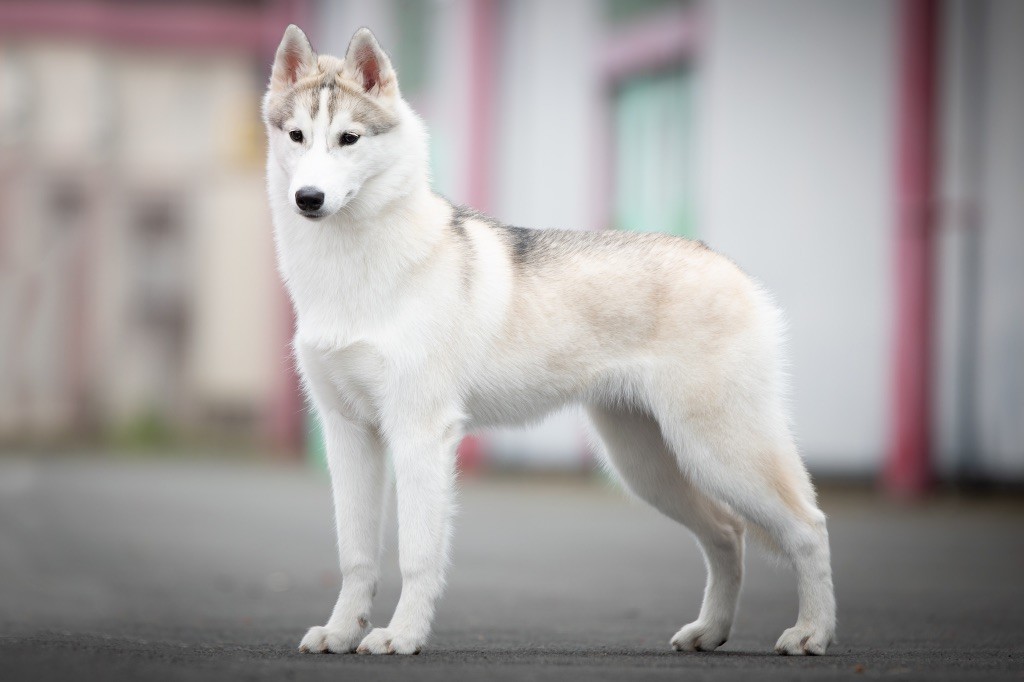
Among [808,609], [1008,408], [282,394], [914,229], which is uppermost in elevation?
[914,229]

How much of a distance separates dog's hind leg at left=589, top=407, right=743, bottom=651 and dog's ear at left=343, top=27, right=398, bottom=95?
1466 mm

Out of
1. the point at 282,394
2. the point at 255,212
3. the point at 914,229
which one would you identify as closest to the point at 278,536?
the point at 914,229

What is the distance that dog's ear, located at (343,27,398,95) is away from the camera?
183 inches

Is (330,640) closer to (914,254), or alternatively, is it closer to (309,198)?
(309,198)

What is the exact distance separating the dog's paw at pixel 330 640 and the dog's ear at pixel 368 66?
1.84 meters

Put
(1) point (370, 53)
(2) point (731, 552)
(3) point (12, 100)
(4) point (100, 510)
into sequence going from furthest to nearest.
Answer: (3) point (12, 100) → (4) point (100, 510) → (2) point (731, 552) → (1) point (370, 53)

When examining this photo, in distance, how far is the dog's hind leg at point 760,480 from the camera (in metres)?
4.70

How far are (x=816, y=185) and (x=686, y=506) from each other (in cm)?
732

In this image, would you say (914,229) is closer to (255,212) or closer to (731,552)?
(731,552)

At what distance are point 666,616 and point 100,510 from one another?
6.21 meters

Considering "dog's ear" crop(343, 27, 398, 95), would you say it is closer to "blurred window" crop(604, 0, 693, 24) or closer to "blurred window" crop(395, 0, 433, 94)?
"blurred window" crop(604, 0, 693, 24)

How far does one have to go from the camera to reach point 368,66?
4.70 metres

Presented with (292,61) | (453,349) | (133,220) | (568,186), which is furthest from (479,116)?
(453,349)

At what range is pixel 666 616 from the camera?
19.4 feet
